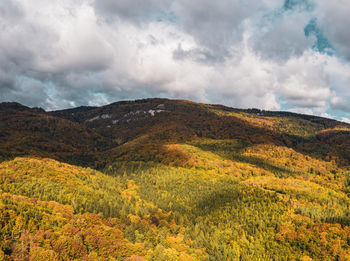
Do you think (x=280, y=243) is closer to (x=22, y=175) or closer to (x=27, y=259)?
(x=27, y=259)

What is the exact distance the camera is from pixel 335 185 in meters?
192

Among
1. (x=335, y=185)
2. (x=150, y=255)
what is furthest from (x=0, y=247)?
(x=335, y=185)

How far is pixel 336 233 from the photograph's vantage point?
8431 cm

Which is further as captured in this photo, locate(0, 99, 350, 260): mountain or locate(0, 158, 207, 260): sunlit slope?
locate(0, 99, 350, 260): mountain

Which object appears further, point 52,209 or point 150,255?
point 52,209

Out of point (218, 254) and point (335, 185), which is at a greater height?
point (335, 185)

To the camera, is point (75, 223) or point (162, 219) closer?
point (75, 223)

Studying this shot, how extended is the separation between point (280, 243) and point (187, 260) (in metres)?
45.2

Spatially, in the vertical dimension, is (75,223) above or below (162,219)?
above

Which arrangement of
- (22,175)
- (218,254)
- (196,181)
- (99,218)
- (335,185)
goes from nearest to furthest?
(218,254) → (99,218) → (22,175) → (196,181) → (335,185)

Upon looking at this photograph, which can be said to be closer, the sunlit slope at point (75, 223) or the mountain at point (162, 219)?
the sunlit slope at point (75, 223)

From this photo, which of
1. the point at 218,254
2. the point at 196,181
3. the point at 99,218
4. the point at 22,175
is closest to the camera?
the point at 218,254

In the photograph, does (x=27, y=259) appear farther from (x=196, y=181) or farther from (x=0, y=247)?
(x=196, y=181)

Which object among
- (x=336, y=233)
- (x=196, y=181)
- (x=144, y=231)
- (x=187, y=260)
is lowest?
(x=187, y=260)
